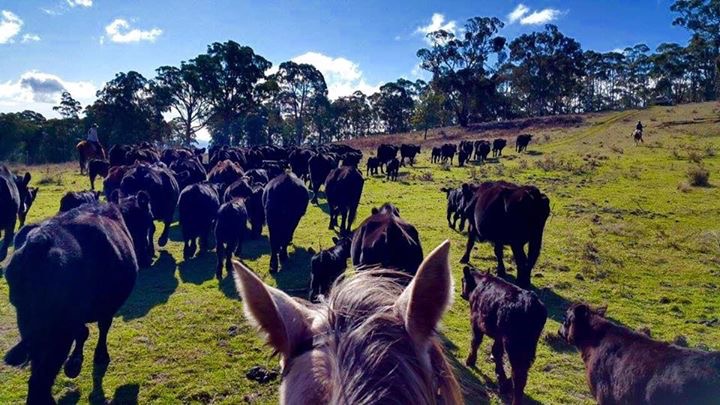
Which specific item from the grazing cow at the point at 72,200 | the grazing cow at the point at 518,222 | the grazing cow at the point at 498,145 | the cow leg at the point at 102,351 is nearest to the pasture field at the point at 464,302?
the cow leg at the point at 102,351

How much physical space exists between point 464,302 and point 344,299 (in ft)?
21.3

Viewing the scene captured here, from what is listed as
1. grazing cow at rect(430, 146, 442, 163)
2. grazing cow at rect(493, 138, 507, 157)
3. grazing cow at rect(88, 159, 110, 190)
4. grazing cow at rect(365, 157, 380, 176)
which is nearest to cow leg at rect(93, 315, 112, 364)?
grazing cow at rect(88, 159, 110, 190)

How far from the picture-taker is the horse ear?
5.17 feet

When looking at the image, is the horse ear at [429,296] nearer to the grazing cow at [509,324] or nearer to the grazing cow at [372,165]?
the grazing cow at [509,324]

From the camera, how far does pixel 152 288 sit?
819cm

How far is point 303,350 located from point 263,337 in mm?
170

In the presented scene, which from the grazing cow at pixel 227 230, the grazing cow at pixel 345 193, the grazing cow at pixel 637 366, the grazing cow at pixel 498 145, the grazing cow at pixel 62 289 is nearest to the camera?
the grazing cow at pixel 637 366

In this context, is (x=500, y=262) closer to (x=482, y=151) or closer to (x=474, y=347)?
(x=474, y=347)

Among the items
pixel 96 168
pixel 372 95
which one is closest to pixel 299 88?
pixel 372 95

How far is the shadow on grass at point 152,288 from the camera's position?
23.4 feet

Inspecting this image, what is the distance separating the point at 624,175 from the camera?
20.3 metres

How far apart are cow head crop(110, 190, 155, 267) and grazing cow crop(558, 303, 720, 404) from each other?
8.05 metres

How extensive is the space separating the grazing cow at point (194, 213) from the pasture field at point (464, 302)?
1.84 feet

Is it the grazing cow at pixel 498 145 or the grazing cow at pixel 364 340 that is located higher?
the grazing cow at pixel 498 145
